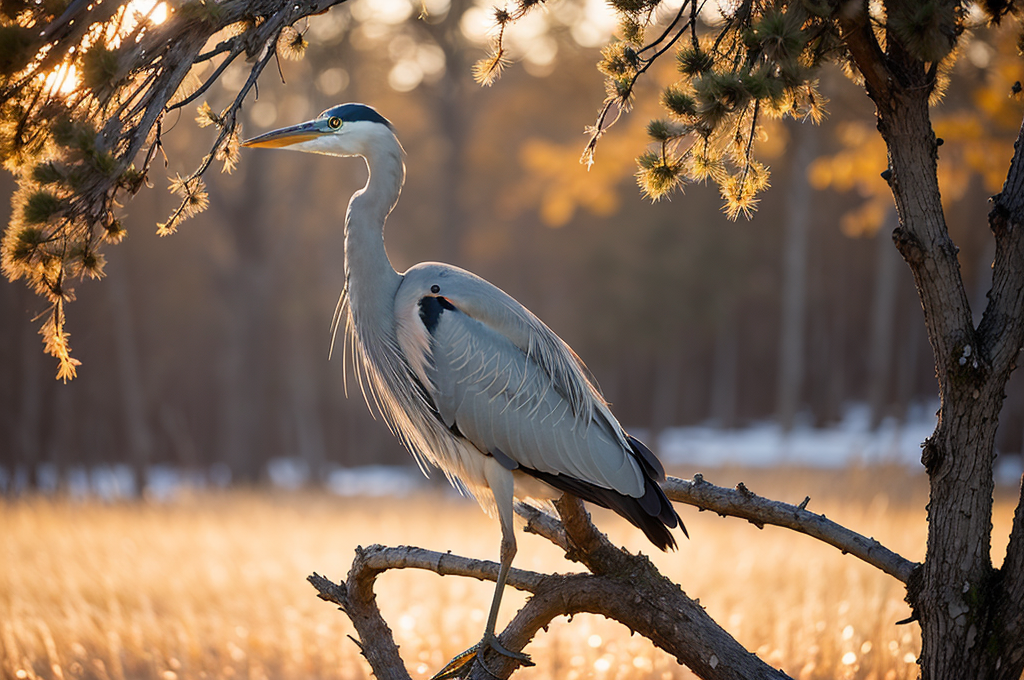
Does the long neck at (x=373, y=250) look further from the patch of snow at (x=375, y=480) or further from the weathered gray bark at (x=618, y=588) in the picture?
the patch of snow at (x=375, y=480)

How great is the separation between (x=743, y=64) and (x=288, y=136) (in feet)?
6.52

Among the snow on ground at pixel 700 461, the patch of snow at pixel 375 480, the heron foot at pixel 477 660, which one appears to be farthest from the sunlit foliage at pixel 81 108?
the patch of snow at pixel 375 480

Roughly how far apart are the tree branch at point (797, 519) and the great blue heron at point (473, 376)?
178 millimetres

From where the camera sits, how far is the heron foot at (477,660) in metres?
3.32

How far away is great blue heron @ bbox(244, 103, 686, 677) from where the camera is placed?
367 cm

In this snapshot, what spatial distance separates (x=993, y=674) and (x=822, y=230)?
78.1ft

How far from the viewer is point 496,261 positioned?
2200 cm

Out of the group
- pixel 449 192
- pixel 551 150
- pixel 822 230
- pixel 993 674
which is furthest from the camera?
pixel 822 230

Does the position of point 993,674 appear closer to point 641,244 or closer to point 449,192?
point 449,192

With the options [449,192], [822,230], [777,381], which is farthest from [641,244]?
[777,381]

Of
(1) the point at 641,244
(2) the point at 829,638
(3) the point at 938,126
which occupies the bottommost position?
(2) the point at 829,638

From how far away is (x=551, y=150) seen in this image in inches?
470

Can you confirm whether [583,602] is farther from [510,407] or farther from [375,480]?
[375,480]

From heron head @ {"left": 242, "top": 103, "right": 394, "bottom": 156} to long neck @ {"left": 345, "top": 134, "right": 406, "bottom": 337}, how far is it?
0.04 metres
